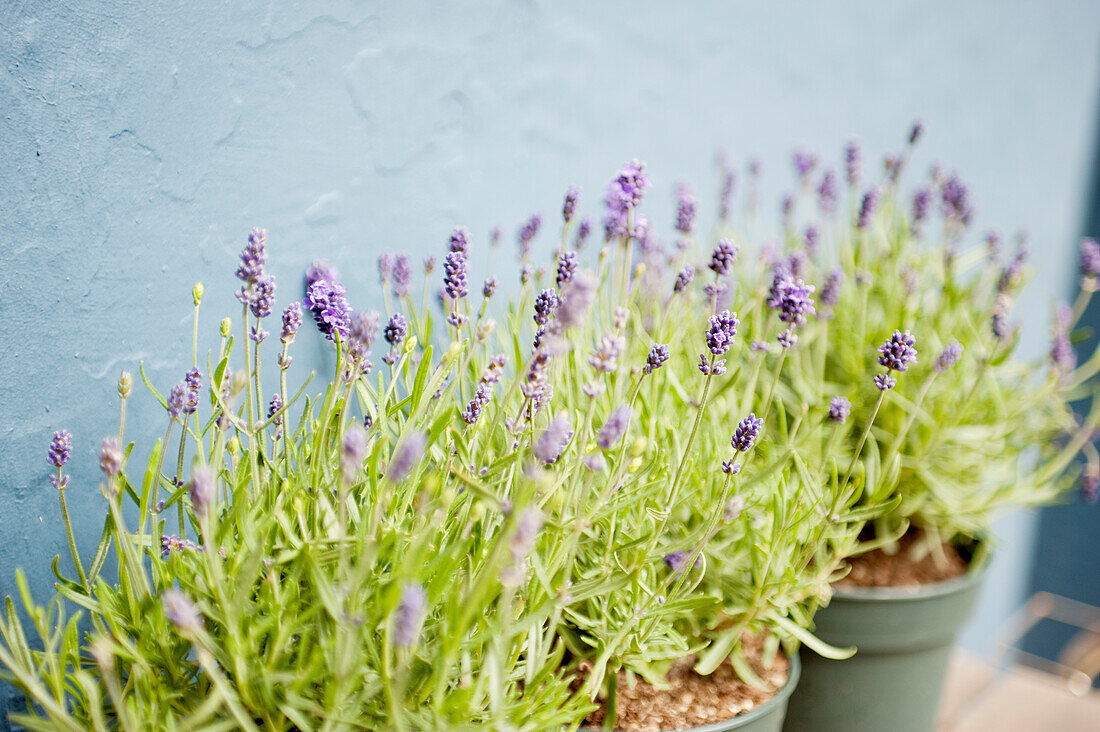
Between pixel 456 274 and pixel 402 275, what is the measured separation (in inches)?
8.6

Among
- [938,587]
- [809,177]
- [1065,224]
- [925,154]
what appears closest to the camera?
[938,587]

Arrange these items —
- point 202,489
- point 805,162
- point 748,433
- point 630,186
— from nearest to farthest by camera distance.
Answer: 1. point 202,489
2. point 748,433
3. point 630,186
4. point 805,162

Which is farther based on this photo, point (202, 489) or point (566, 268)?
point (566, 268)

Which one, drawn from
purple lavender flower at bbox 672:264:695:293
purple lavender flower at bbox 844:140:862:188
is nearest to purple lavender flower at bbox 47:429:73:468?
purple lavender flower at bbox 672:264:695:293

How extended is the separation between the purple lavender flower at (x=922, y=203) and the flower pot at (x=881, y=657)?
0.53 m

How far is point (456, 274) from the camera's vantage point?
2.55 feet

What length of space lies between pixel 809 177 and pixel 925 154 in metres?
0.58

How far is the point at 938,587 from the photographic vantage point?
1191mm

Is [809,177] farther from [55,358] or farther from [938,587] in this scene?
[55,358]

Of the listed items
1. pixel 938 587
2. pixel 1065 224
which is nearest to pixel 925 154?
pixel 1065 224

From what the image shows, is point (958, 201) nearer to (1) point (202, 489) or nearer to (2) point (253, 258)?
(2) point (253, 258)

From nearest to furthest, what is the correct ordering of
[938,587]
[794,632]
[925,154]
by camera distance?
[794,632], [938,587], [925,154]

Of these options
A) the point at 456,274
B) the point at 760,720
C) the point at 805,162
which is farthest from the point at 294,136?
the point at 805,162

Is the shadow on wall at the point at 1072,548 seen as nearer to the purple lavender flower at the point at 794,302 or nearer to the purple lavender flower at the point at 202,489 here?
the purple lavender flower at the point at 794,302
